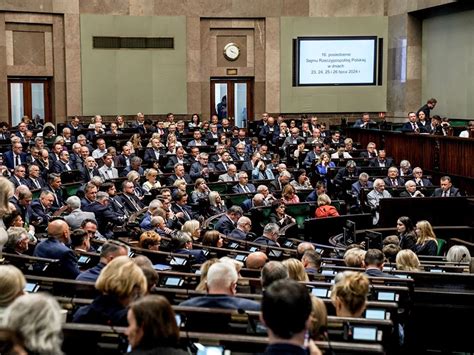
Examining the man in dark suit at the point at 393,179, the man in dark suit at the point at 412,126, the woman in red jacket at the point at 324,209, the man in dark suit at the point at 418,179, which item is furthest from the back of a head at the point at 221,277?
the man in dark suit at the point at 412,126

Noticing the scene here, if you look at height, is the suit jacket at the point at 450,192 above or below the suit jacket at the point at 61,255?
below

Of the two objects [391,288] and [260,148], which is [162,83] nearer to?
[260,148]

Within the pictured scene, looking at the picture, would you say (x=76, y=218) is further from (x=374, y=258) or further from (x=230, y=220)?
(x=374, y=258)

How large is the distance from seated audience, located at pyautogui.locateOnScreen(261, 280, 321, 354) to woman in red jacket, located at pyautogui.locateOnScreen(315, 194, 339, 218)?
Result: 9.43m

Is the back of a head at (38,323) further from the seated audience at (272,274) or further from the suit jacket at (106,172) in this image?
the suit jacket at (106,172)

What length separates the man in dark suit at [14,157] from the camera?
14281mm

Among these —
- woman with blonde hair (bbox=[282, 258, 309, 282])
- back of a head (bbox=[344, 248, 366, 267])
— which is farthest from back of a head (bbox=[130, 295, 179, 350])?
back of a head (bbox=[344, 248, 366, 267])

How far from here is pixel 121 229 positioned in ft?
34.3

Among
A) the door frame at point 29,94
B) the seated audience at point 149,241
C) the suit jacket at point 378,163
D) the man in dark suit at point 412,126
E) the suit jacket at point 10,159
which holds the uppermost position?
the door frame at point 29,94

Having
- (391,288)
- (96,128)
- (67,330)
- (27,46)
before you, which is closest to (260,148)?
(96,128)

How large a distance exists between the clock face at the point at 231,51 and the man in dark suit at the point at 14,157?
29.5ft

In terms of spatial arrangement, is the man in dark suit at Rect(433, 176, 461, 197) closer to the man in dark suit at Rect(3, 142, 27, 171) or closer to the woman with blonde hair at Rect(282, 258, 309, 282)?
the man in dark suit at Rect(3, 142, 27, 171)

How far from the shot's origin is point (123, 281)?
13.7 feet

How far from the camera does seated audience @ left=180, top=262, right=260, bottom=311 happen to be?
183 inches
